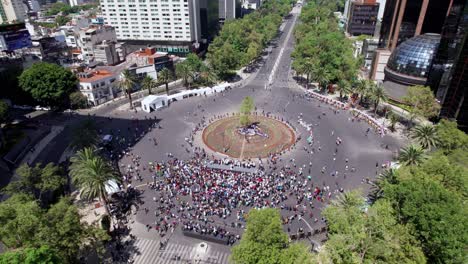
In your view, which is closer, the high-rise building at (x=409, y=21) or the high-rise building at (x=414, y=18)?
the high-rise building at (x=414, y=18)

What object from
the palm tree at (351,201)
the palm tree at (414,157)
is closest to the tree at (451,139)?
the palm tree at (414,157)

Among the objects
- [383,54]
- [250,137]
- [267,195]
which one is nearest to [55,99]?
[250,137]

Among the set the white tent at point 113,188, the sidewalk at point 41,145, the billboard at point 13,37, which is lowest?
Answer: the sidewalk at point 41,145

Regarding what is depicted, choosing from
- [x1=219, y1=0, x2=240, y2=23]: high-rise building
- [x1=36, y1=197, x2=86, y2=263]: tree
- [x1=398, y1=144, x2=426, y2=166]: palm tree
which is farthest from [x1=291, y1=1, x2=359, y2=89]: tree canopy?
[x1=36, y1=197, x2=86, y2=263]: tree

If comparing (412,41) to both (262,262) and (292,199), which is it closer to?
(292,199)

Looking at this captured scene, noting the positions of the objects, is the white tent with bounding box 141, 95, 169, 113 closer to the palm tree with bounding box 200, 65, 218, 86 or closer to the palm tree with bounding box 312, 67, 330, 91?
the palm tree with bounding box 200, 65, 218, 86

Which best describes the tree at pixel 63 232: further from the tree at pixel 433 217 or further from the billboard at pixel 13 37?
the billboard at pixel 13 37

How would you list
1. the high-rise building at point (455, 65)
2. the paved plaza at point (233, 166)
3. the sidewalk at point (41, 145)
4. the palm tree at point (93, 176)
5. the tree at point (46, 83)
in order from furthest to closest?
the tree at point (46, 83) → the sidewalk at point (41, 145) → the high-rise building at point (455, 65) → the paved plaza at point (233, 166) → the palm tree at point (93, 176)
